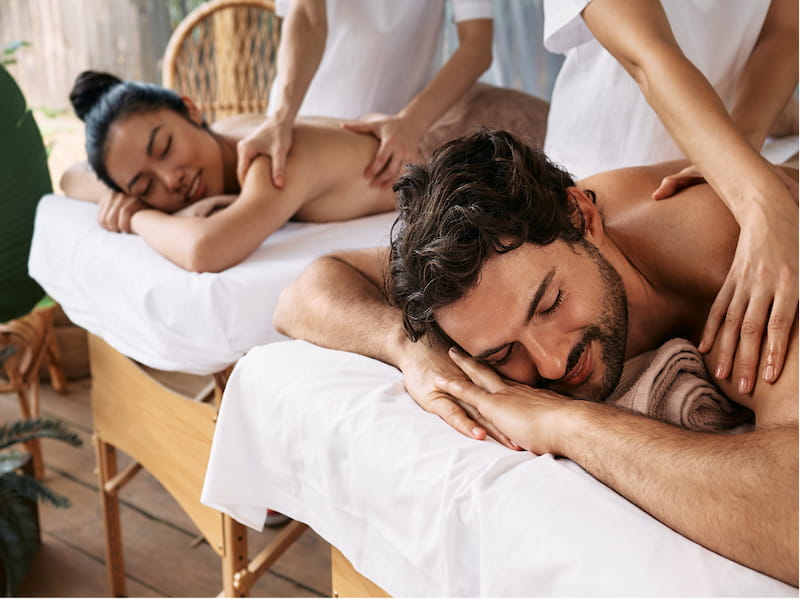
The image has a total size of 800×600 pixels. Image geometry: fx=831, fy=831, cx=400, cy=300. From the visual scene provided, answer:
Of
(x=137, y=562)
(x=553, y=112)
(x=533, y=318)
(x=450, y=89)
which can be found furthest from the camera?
(x=137, y=562)

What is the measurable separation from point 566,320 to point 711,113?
0.37 m

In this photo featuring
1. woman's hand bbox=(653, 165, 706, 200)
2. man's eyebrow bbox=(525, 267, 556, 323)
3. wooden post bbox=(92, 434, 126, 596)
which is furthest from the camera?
wooden post bbox=(92, 434, 126, 596)

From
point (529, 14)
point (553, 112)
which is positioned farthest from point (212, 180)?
point (529, 14)

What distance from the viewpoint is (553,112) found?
1931mm

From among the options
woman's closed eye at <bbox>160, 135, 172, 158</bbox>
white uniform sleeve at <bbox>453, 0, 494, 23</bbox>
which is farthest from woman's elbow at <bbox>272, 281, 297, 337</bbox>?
white uniform sleeve at <bbox>453, 0, 494, 23</bbox>

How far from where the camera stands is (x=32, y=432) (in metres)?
2.18

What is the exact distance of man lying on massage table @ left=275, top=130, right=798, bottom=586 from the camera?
0.74m

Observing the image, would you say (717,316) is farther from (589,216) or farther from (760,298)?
(589,216)

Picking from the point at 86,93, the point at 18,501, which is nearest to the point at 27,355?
the point at 18,501

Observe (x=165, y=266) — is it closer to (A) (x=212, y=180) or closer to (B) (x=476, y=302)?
(A) (x=212, y=180)

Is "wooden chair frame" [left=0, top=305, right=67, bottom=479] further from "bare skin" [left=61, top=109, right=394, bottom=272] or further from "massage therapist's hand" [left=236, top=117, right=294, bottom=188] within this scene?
"massage therapist's hand" [left=236, top=117, right=294, bottom=188]

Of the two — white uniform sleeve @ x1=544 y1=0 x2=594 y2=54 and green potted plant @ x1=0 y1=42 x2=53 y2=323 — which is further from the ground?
Result: white uniform sleeve @ x1=544 y1=0 x2=594 y2=54

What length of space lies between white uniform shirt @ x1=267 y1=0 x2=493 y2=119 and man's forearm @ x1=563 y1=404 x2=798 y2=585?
1719mm

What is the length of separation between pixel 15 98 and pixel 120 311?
1.14 meters
